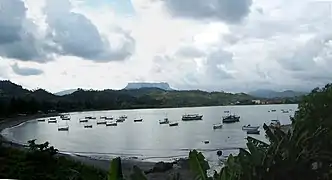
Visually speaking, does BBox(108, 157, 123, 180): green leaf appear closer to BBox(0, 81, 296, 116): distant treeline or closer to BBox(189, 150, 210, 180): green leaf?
BBox(189, 150, 210, 180): green leaf

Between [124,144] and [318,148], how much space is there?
838 inches

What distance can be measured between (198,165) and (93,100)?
96.6 ft

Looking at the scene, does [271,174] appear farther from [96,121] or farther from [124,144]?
[96,121]

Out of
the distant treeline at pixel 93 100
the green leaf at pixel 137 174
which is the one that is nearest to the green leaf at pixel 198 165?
the green leaf at pixel 137 174

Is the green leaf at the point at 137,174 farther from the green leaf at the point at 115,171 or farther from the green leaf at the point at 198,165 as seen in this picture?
the green leaf at the point at 198,165

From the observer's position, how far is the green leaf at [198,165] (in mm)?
1015

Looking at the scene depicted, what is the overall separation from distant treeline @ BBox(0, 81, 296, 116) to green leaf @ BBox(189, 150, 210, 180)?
74.7ft

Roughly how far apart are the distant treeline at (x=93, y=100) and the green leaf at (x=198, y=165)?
22.8m

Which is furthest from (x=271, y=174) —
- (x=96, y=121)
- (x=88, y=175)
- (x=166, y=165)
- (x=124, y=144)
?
(x=96, y=121)

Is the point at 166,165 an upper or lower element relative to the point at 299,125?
lower

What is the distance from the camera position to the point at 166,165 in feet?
44.3

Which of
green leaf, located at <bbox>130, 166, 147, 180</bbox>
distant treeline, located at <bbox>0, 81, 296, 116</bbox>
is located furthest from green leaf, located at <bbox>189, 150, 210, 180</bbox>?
distant treeline, located at <bbox>0, 81, 296, 116</bbox>

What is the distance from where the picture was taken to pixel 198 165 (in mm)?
1026

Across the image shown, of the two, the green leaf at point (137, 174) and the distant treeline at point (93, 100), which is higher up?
the distant treeline at point (93, 100)
